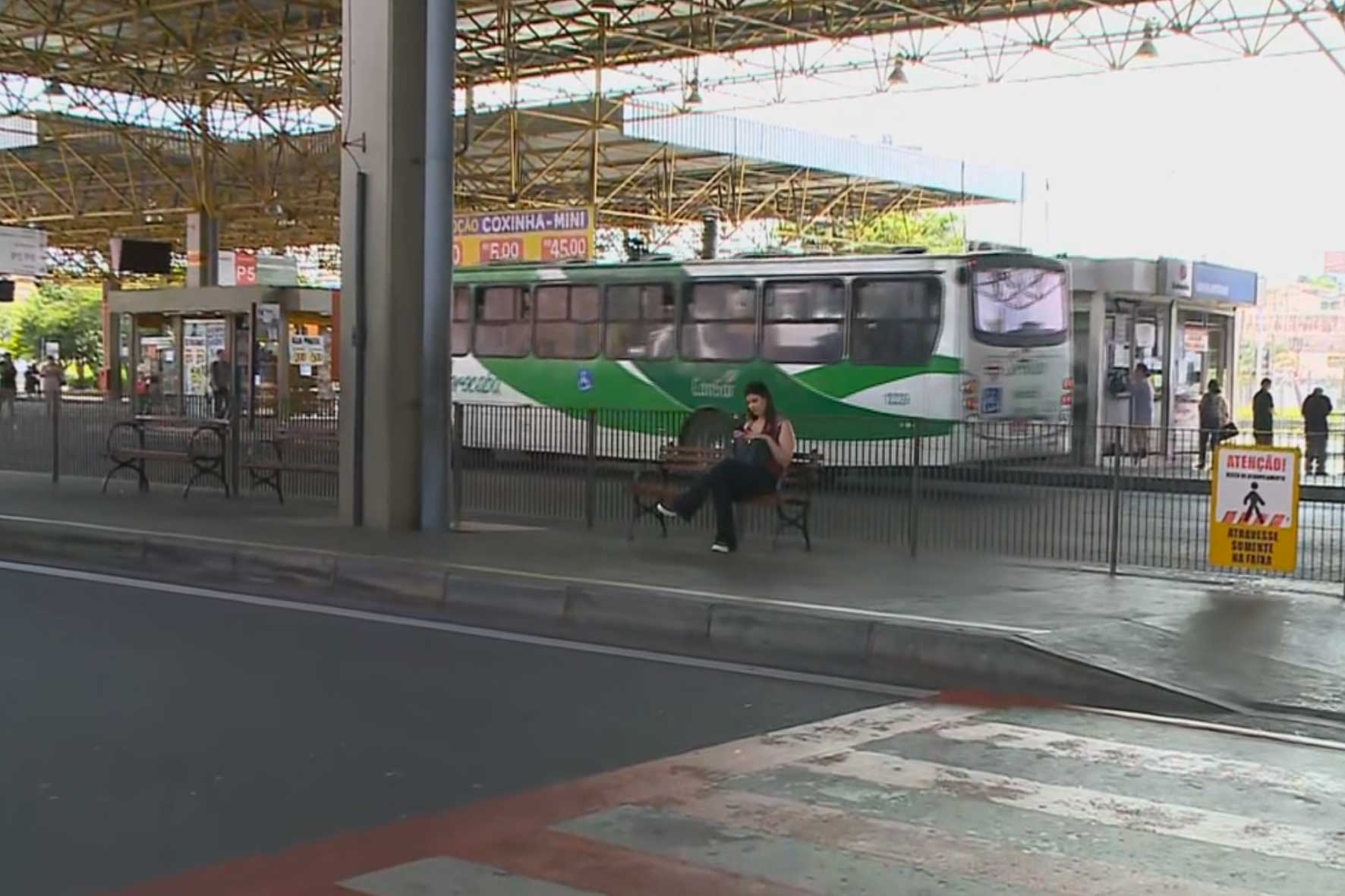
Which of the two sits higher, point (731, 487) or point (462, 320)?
point (462, 320)

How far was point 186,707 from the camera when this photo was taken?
26.9 feet

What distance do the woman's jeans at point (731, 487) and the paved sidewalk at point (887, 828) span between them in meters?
6.31

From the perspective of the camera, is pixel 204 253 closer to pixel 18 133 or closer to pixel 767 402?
pixel 18 133

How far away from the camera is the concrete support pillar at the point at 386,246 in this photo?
14867 mm

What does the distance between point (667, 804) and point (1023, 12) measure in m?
27.3

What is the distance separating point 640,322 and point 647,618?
43.2ft

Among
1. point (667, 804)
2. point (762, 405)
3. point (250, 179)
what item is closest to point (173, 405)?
point (762, 405)

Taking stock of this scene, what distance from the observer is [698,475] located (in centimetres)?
1524

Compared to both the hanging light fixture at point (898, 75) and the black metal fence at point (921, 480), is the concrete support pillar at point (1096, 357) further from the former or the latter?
the black metal fence at point (921, 480)

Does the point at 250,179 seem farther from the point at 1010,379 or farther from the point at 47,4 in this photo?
the point at 1010,379

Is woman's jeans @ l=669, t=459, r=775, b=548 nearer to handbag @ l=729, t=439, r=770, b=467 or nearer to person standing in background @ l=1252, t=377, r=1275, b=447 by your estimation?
handbag @ l=729, t=439, r=770, b=467

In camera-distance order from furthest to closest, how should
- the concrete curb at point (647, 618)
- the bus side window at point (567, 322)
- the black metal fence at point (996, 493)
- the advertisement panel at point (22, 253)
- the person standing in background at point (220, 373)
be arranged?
the advertisement panel at point (22, 253)
the person standing in background at point (220, 373)
the bus side window at point (567, 322)
the black metal fence at point (996, 493)
the concrete curb at point (647, 618)

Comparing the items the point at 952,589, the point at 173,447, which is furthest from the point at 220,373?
the point at 952,589

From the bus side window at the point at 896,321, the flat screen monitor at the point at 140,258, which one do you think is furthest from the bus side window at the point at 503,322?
the flat screen monitor at the point at 140,258
